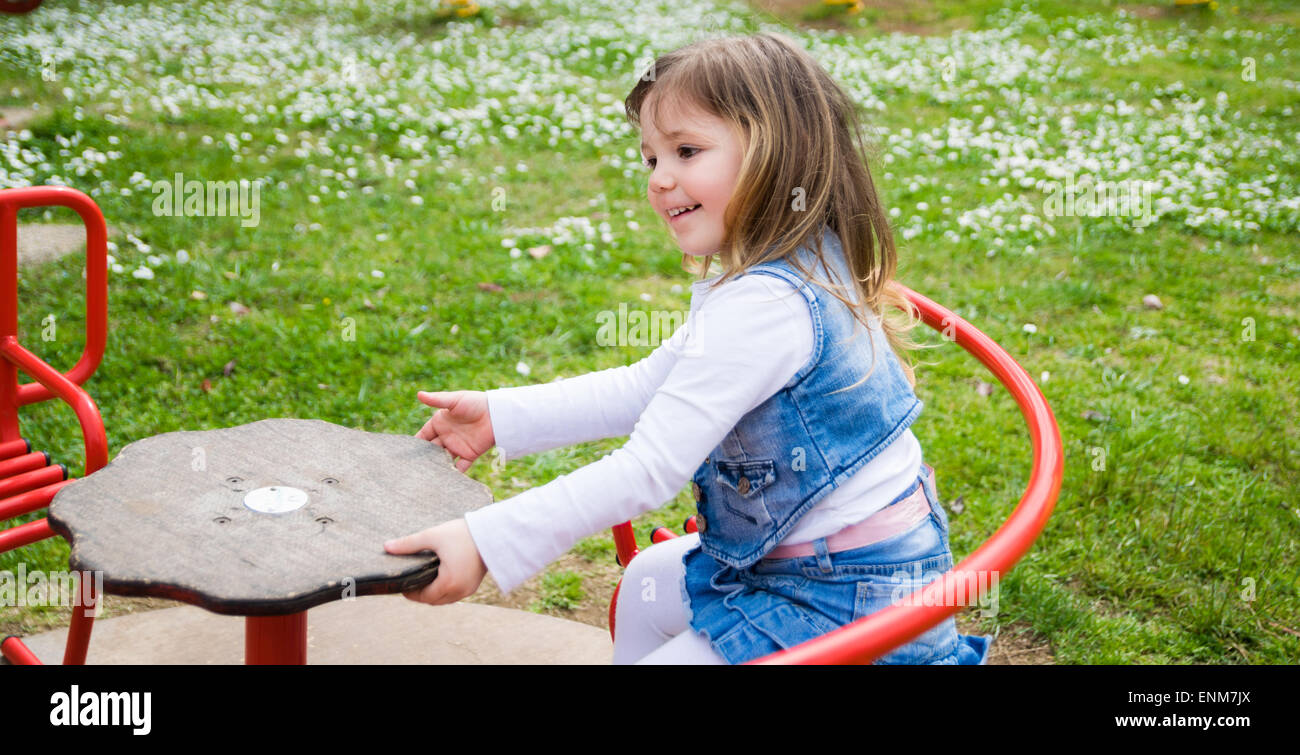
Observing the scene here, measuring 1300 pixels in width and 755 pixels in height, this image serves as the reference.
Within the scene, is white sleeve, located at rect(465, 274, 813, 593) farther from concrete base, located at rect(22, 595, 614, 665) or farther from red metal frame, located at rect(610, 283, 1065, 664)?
concrete base, located at rect(22, 595, 614, 665)

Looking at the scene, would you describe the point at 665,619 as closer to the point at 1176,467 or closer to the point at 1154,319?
the point at 1176,467

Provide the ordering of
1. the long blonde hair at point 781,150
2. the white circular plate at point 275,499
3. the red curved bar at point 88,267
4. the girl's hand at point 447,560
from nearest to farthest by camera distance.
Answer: the girl's hand at point 447,560 → the white circular plate at point 275,499 → the long blonde hair at point 781,150 → the red curved bar at point 88,267

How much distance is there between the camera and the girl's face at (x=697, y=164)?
6.64 feet

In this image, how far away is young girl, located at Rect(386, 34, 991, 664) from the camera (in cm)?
181

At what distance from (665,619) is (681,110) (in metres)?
1.02

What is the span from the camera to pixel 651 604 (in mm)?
2250

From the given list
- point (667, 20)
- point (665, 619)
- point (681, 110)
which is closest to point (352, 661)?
point (665, 619)

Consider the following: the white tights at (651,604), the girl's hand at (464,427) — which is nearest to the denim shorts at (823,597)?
the white tights at (651,604)

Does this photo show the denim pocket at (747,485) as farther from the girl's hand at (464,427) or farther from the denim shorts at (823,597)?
the girl's hand at (464,427)

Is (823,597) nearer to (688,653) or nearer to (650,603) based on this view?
(688,653)

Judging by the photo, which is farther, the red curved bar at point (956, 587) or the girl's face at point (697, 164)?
the girl's face at point (697, 164)

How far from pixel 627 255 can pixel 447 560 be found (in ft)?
14.2

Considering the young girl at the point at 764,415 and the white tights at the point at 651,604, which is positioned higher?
the young girl at the point at 764,415

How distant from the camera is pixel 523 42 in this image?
1070 centimetres
